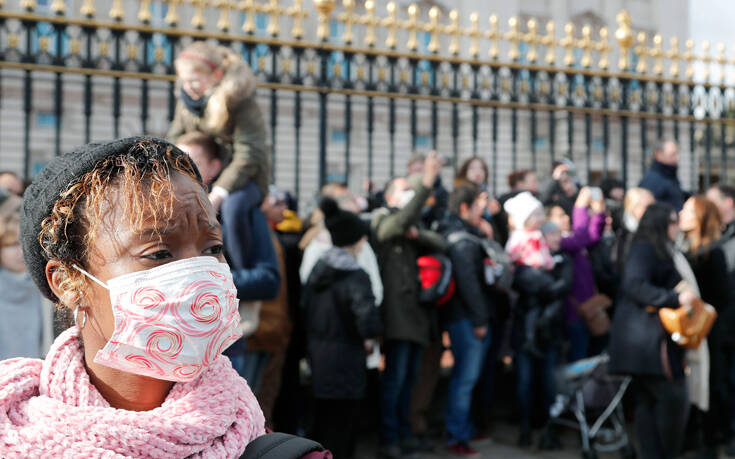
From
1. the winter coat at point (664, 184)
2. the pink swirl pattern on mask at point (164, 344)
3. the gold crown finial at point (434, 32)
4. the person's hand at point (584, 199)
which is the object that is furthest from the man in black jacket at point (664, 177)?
the pink swirl pattern on mask at point (164, 344)

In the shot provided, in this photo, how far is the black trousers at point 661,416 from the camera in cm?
482

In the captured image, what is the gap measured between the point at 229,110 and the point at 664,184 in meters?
5.05

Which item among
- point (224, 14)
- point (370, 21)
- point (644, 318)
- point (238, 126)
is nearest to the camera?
point (238, 126)

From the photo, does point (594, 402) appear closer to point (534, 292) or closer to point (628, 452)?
point (628, 452)

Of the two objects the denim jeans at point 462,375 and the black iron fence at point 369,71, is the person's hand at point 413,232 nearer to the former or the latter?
the denim jeans at point 462,375

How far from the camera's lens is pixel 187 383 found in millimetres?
1507

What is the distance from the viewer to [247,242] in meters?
3.87

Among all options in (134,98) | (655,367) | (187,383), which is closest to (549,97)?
(655,367)

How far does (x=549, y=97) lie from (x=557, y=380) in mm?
3108

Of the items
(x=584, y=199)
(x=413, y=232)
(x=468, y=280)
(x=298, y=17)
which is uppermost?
(x=298, y=17)

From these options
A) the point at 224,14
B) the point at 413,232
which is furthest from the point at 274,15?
the point at 413,232

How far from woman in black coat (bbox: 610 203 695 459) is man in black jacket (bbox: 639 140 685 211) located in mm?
2516

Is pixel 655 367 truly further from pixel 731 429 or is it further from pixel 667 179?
pixel 667 179

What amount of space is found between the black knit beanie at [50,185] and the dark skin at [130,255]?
0.13 feet
